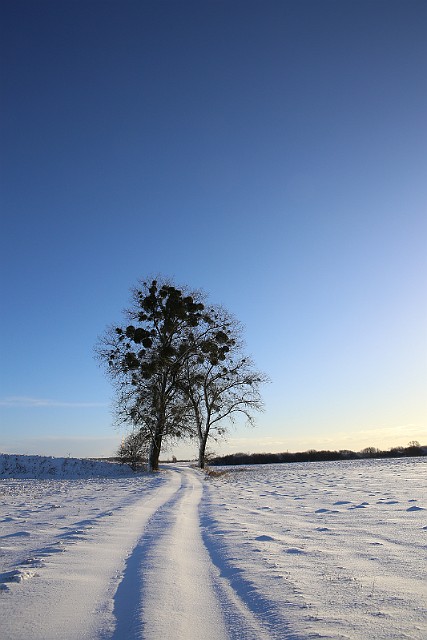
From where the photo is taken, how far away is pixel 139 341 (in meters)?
25.8

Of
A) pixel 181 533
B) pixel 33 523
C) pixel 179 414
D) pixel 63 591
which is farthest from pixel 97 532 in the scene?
pixel 179 414

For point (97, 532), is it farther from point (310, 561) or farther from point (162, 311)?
point (162, 311)

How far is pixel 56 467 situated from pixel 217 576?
77.3ft

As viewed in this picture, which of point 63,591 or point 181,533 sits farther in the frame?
point 181,533

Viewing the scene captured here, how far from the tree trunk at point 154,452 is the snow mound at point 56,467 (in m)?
1.14

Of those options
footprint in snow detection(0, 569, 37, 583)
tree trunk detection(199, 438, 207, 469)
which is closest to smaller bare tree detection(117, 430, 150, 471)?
tree trunk detection(199, 438, 207, 469)

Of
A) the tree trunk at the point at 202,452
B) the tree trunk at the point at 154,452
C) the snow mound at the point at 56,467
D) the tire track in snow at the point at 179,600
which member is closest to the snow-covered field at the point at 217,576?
the tire track in snow at the point at 179,600

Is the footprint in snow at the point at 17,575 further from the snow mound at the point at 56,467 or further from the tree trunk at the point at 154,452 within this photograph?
the tree trunk at the point at 154,452

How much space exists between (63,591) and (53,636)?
0.83 metres

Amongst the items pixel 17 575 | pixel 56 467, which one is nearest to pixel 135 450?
pixel 56 467

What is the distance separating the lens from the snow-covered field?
2.54 metres

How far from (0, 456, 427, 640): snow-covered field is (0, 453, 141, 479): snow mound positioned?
18.0 metres

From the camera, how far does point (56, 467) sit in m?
24.8

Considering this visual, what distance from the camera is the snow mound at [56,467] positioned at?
77.5ft
